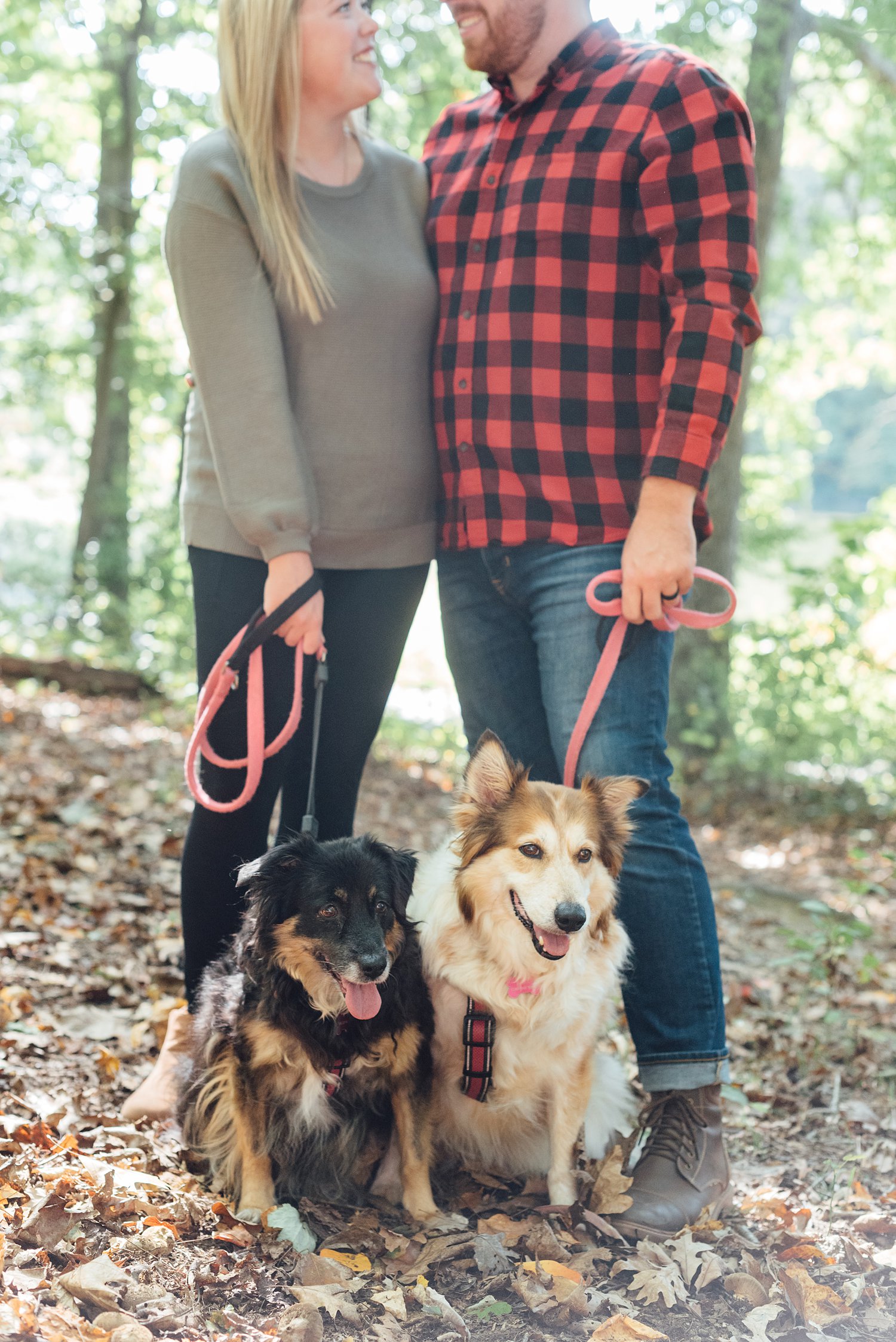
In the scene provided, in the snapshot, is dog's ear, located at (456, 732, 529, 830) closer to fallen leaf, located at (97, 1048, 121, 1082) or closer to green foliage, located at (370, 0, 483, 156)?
fallen leaf, located at (97, 1048, 121, 1082)

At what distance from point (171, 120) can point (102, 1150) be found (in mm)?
11408

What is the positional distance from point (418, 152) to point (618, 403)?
8527mm

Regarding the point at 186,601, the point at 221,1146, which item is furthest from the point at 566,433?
the point at 186,601

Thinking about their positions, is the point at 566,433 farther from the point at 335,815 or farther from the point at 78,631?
the point at 78,631

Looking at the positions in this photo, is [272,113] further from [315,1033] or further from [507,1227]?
[507,1227]

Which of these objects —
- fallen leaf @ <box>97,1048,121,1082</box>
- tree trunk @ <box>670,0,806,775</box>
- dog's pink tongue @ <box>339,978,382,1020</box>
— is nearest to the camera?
dog's pink tongue @ <box>339,978,382,1020</box>

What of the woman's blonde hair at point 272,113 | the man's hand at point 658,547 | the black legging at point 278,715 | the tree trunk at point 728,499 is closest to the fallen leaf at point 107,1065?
the black legging at point 278,715

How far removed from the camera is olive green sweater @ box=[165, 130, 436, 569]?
2443mm

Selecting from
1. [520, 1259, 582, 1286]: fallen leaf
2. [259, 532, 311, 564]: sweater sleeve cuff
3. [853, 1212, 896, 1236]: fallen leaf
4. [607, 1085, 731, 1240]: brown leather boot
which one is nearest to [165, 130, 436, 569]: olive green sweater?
[259, 532, 311, 564]: sweater sleeve cuff

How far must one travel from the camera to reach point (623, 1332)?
196 cm

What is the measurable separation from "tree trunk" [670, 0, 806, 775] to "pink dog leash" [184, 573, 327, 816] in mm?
5524

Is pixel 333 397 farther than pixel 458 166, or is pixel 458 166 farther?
pixel 458 166

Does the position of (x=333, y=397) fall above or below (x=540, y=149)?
below

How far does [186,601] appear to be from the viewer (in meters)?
11.1
